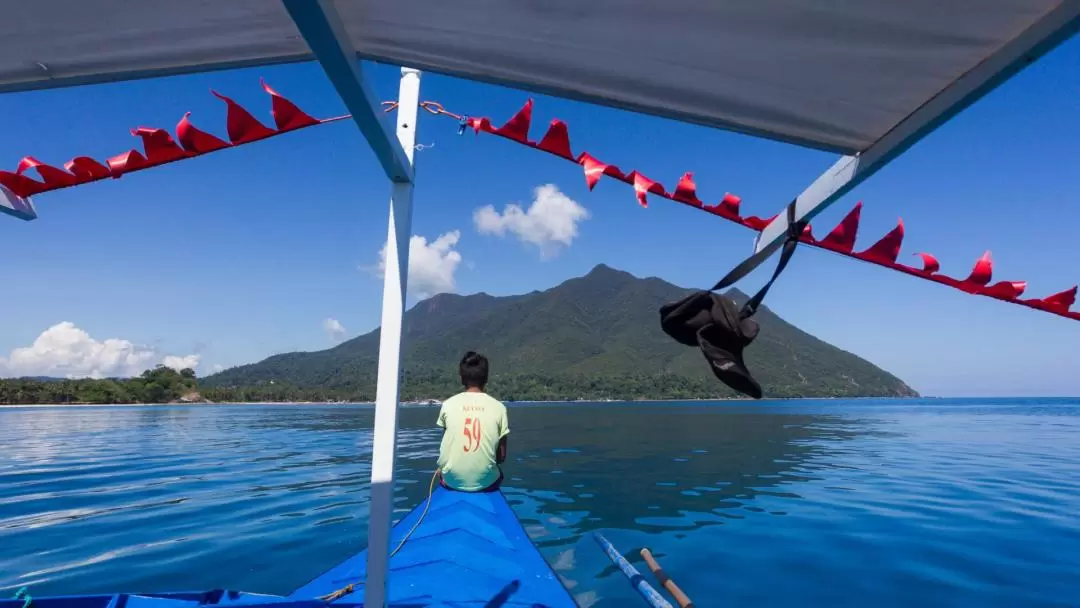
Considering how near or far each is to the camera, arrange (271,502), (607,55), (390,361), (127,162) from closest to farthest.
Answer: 1. (607,55)
2. (390,361)
3. (127,162)
4. (271,502)

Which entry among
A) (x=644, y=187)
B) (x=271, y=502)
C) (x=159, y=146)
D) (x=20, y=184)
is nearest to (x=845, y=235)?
(x=644, y=187)

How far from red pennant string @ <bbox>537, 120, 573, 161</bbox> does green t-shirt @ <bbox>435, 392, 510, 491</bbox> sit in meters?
2.87

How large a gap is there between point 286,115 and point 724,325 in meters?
2.46

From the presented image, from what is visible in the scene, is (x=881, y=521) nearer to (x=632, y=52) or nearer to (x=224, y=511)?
(x=632, y=52)

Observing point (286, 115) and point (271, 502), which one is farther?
point (271, 502)

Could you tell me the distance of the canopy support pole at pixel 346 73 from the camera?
5.01ft

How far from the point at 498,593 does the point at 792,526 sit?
779cm

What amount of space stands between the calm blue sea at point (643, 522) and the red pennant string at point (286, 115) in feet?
18.8

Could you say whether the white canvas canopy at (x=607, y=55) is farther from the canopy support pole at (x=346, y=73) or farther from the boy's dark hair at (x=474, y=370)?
the boy's dark hair at (x=474, y=370)

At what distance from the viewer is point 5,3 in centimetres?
199

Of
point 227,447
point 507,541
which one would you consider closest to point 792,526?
Result: point 507,541

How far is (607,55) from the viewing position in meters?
2.20

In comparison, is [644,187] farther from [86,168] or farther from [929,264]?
[86,168]

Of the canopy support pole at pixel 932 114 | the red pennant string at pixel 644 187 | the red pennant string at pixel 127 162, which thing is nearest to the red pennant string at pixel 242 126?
the red pennant string at pixel 127 162
